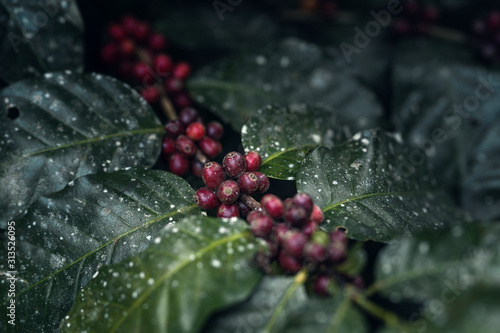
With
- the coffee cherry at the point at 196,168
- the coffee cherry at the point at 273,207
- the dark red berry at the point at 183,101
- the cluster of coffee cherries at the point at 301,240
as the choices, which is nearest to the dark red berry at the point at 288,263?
the cluster of coffee cherries at the point at 301,240

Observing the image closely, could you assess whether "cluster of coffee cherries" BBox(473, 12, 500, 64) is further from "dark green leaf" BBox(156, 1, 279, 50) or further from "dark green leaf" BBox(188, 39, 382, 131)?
"dark green leaf" BBox(156, 1, 279, 50)

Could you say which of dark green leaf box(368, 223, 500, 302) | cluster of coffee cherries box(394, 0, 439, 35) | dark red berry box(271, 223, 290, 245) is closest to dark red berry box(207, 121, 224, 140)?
dark red berry box(271, 223, 290, 245)

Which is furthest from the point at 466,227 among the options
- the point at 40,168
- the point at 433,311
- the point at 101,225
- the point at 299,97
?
the point at 40,168

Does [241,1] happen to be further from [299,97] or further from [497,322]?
[497,322]

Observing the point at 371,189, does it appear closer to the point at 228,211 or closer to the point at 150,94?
the point at 228,211

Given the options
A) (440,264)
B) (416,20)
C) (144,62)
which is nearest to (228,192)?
(440,264)
